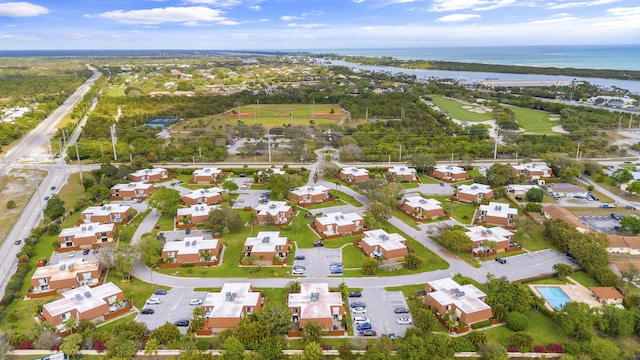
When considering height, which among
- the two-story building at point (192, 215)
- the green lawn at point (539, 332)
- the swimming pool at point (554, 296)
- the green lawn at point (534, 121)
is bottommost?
the green lawn at point (539, 332)

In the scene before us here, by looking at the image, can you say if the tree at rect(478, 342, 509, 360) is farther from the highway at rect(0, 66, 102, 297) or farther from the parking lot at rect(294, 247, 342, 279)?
the highway at rect(0, 66, 102, 297)

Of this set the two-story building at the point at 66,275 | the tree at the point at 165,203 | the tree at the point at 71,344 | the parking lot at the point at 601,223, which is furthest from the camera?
the tree at the point at 165,203

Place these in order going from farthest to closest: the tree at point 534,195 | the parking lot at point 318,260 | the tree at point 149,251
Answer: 1. the tree at point 534,195
2. the tree at point 149,251
3. the parking lot at point 318,260

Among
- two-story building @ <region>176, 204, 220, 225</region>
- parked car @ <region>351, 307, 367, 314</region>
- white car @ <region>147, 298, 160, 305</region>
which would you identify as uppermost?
two-story building @ <region>176, 204, 220, 225</region>

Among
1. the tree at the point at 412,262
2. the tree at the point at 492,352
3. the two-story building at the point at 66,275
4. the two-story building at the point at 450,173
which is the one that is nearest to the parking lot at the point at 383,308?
the tree at the point at 412,262

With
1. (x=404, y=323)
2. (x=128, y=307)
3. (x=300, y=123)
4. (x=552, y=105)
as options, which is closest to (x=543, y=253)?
(x=404, y=323)

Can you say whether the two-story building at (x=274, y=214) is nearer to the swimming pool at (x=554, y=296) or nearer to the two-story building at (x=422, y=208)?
the two-story building at (x=422, y=208)

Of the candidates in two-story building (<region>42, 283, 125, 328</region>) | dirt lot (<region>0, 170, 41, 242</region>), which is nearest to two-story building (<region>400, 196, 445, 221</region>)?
two-story building (<region>42, 283, 125, 328</region>)

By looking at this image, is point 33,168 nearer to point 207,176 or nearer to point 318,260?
point 207,176
